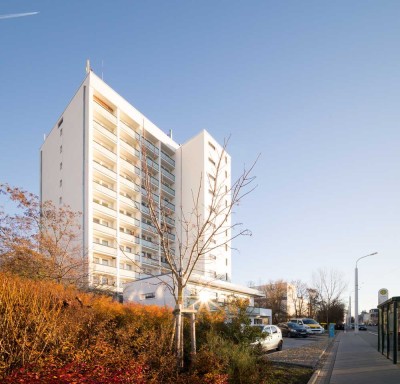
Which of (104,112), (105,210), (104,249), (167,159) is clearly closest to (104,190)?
(105,210)

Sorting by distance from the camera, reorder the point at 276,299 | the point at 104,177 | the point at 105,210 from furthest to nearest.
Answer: the point at 276,299
the point at 104,177
the point at 105,210

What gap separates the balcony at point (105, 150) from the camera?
148 ft

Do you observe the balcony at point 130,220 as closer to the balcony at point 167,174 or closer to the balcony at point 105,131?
the balcony at point 105,131

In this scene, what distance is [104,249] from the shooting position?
42.8 metres

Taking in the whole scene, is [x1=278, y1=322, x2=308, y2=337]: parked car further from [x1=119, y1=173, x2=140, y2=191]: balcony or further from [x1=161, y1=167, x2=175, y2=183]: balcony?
[x1=161, y1=167, x2=175, y2=183]: balcony

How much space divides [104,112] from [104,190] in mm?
9642

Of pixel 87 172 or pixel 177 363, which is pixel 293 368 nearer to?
pixel 177 363

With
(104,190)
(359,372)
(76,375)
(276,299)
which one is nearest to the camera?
(76,375)

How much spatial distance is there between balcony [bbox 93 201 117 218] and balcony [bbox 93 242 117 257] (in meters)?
3.71

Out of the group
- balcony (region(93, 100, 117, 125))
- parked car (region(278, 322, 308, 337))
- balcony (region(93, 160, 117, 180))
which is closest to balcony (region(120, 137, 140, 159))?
balcony (region(93, 100, 117, 125))

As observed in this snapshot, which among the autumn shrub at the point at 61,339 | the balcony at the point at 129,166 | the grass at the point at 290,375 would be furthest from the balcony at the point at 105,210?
the autumn shrub at the point at 61,339

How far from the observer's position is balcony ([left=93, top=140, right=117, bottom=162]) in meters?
45.0

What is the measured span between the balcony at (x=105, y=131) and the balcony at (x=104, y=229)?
10823mm

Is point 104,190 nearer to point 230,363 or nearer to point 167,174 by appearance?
point 167,174
